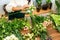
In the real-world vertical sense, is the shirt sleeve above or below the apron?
above

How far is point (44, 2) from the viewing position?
1.97 m

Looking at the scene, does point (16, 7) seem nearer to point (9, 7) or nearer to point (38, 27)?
point (9, 7)

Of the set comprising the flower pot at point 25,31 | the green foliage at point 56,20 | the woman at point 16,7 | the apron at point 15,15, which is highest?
the woman at point 16,7

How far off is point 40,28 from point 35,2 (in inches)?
13.7

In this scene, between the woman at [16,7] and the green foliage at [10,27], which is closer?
the green foliage at [10,27]

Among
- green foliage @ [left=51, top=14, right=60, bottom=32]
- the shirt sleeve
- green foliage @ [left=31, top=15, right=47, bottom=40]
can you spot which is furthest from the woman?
green foliage @ [left=51, top=14, right=60, bottom=32]

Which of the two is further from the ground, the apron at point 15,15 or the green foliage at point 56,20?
the apron at point 15,15

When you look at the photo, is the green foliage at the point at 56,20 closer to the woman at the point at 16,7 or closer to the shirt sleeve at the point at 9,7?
the woman at the point at 16,7

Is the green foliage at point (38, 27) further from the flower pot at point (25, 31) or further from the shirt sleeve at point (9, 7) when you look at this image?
the shirt sleeve at point (9, 7)

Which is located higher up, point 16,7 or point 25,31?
point 16,7

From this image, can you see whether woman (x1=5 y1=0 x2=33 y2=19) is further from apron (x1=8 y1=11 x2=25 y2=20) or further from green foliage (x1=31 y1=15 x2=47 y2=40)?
green foliage (x1=31 y1=15 x2=47 y2=40)

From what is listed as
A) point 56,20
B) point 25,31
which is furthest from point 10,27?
point 56,20

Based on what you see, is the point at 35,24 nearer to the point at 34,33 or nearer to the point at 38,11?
the point at 34,33

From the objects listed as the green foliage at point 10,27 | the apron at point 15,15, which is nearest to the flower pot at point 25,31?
the green foliage at point 10,27
